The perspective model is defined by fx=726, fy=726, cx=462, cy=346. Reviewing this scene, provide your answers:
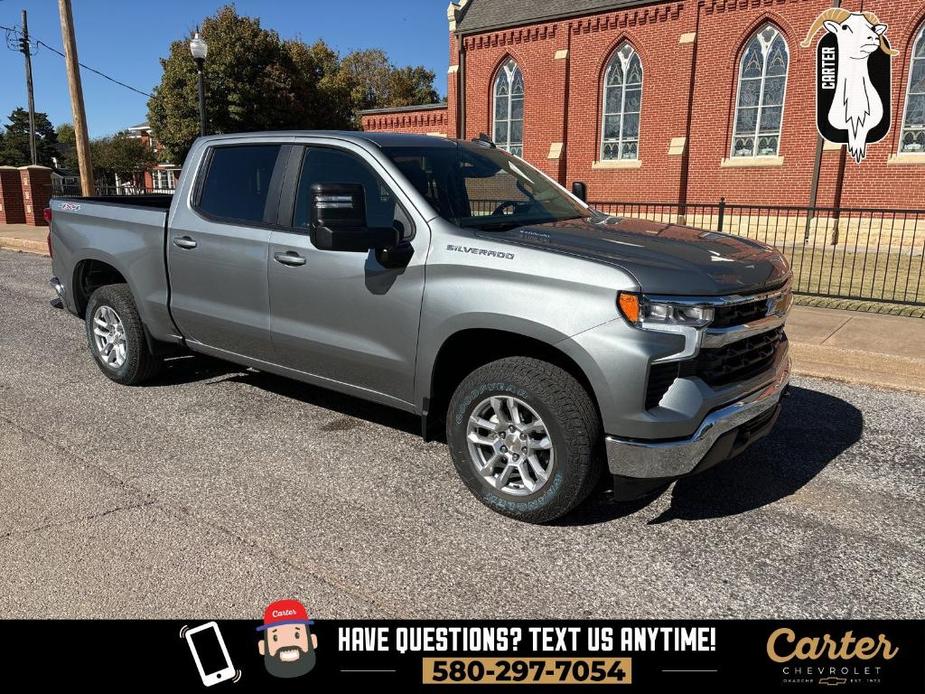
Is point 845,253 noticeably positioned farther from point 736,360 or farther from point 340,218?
point 340,218

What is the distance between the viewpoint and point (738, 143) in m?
20.8

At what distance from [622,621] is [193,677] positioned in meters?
1.65

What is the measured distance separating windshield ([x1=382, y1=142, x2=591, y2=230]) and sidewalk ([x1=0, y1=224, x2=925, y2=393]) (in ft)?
11.1

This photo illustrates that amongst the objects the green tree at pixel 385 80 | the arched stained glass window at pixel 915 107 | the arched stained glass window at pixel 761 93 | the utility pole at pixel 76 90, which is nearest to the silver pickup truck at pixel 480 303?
the utility pole at pixel 76 90

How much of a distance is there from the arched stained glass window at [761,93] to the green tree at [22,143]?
69.2m

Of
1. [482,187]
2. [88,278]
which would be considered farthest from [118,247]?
[482,187]

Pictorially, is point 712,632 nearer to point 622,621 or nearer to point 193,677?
point 622,621

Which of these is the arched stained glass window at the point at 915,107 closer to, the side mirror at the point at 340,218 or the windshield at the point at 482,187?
the windshield at the point at 482,187

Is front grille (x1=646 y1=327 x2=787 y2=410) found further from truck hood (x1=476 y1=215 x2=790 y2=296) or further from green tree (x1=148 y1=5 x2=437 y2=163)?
green tree (x1=148 y1=5 x2=437 y2=163)

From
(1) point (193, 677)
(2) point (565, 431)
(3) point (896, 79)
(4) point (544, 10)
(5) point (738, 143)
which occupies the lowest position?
(1) point (193, 677)

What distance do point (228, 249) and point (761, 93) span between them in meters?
19.3

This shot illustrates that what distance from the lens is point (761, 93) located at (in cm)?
2012

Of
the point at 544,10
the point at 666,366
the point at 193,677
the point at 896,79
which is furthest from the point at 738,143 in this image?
the point at 193,677

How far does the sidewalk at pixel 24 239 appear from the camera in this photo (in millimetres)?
17472
